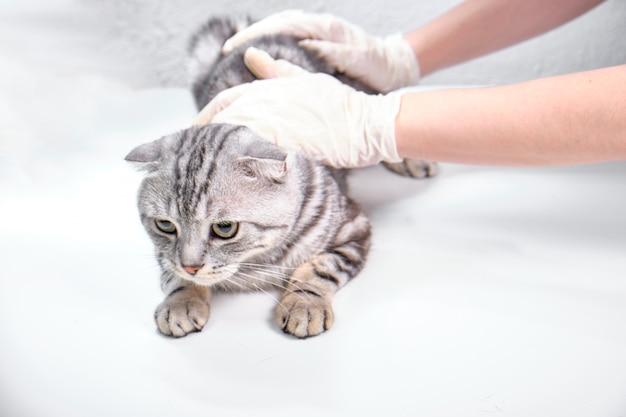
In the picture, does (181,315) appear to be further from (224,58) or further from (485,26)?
(485,26)

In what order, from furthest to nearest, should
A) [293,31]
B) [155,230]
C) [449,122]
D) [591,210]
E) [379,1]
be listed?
[379,1]
[293,31]
[591,210]
[449,122]
[155,230]

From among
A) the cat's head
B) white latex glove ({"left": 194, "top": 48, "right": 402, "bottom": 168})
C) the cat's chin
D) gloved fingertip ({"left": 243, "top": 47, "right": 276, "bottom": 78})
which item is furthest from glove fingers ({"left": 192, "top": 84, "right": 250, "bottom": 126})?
the cat's chin

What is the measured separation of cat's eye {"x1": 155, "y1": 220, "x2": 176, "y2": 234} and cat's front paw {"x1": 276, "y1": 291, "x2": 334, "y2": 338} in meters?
0.26

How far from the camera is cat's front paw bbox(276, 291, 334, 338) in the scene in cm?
116

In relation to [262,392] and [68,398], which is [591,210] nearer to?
[262,392]

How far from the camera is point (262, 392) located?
1028 mm

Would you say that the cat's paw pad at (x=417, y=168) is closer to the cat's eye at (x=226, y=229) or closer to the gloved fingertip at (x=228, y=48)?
the gloved fingertip at (x=228, y=48)

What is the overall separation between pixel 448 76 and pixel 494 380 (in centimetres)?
153

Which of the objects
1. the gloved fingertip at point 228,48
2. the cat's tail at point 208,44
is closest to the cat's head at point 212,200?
the gloved fingertip at point 228,48

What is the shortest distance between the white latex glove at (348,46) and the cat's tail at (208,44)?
0.34 feet

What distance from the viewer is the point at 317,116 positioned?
4.55 feet

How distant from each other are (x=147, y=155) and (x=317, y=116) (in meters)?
0.40

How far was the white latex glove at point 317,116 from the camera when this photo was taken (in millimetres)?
1364

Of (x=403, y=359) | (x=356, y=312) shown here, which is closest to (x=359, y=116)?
(x=356, y=312)
